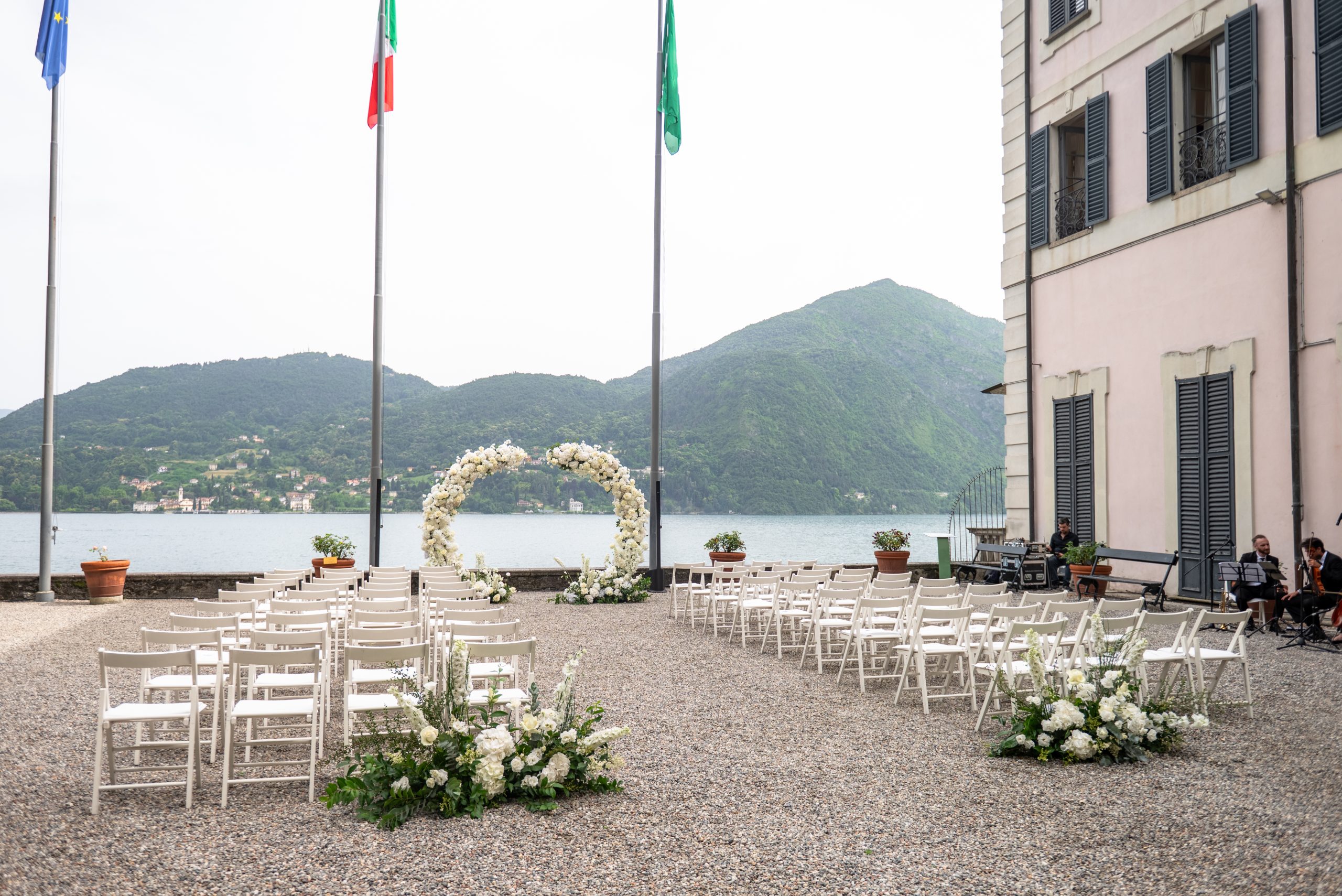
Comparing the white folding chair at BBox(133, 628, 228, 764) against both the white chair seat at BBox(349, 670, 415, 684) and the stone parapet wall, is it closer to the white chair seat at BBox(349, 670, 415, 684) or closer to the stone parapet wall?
the white chair seat at BBox(349, 670, 415, 684)

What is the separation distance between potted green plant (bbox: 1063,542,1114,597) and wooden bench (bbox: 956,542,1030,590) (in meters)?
0.78

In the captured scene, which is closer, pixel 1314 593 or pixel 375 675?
pixel 375 675

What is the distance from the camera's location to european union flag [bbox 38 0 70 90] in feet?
47.9

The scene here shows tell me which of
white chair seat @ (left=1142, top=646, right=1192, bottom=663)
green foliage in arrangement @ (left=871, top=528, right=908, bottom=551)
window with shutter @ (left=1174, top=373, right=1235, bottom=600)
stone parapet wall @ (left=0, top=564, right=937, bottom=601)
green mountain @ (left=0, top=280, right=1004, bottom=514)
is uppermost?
green mountain @ (left=0, top=280, right=1004, bottom=514)

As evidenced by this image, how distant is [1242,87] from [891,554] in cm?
814

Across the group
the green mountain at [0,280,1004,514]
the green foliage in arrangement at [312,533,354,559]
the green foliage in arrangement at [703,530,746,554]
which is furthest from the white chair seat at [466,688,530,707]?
the green mountain at [0,280,1004,514]

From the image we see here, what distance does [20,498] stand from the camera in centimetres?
3894

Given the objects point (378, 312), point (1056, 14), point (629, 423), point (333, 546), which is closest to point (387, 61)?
point (378, 312)

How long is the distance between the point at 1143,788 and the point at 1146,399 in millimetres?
9847

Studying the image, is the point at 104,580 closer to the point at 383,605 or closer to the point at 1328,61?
the point at 383,605

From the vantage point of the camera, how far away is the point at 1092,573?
13.5m

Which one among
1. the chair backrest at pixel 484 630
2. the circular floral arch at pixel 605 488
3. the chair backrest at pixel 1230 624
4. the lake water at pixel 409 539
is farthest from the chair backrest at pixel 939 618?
the lake water at pixel 409 539

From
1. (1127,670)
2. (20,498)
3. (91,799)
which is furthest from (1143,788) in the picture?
(20,498)

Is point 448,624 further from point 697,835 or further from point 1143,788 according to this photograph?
point 1143,788
